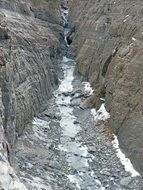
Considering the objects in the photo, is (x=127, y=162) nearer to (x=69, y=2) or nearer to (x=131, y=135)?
(x=131, y=135)

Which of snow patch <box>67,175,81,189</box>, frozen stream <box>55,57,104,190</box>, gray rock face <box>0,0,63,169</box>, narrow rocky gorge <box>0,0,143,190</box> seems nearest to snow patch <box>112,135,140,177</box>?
narrow rocky gorge <box>0,0,143,190</box>

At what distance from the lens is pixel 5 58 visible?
2886 centimetres

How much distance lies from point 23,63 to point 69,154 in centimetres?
1215

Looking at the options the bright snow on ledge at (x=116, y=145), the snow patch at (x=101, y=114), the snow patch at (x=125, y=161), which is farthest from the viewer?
the snow patch at (x=101, y=114)

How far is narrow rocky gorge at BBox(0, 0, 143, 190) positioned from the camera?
1160 inches

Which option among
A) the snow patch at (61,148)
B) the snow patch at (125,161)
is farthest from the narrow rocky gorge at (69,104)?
the snow patch at (61,148)

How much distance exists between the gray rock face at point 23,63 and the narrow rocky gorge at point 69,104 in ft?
0.25

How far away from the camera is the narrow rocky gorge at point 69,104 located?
2947cm

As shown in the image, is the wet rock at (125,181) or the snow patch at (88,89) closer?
the wet rock at (125,181)

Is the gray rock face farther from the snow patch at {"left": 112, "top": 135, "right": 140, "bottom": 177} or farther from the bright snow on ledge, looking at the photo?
the snow patch at {"left": 112, "top": 135, "right": 140, "bottom": 177}

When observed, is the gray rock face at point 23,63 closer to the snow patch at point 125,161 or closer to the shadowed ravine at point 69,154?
the shadowed ravine at point 69,154

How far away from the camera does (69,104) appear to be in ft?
163

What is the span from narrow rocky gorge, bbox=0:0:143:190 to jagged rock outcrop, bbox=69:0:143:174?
4.9 inches

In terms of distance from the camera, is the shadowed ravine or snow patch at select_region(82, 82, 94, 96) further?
snow patch at select_region(82, 82, 94, 96)
